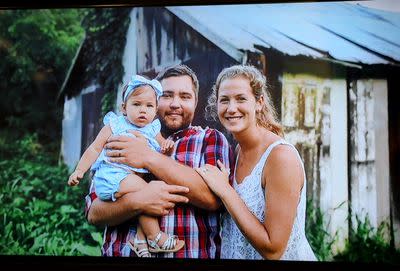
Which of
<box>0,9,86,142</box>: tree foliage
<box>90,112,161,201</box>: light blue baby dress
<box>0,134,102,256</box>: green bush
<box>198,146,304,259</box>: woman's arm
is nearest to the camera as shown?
<box>198,146,304,259</box>: woman's arm

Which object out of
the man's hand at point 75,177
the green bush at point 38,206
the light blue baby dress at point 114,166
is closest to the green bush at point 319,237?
the light blue baby dress at point 114,166

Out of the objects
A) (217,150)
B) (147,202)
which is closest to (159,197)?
(147,202)

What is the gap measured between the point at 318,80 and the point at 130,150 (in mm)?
1224

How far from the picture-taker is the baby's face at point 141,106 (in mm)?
2910

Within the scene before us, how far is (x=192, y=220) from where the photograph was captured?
2.83 m

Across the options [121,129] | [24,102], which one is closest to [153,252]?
[121,129]

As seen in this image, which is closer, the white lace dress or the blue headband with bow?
the white lace dress

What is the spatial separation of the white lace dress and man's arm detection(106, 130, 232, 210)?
15 cm

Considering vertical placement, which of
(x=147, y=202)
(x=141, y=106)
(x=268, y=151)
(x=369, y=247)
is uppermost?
(x=141, y=106)

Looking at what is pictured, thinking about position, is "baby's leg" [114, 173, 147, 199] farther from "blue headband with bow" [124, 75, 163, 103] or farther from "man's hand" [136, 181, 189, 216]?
"blue headband with bow" [124, 75, 163, 103]

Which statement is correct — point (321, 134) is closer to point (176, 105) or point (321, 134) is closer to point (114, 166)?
point (176, 105)

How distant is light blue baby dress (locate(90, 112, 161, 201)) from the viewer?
2.85 metres

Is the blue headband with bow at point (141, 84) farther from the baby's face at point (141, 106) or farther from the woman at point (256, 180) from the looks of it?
the woman at point (256, 180)

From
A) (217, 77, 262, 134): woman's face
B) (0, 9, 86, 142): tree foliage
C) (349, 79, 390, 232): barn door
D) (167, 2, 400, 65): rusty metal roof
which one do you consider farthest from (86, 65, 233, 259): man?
(349, 79, 390, 232): barn door
